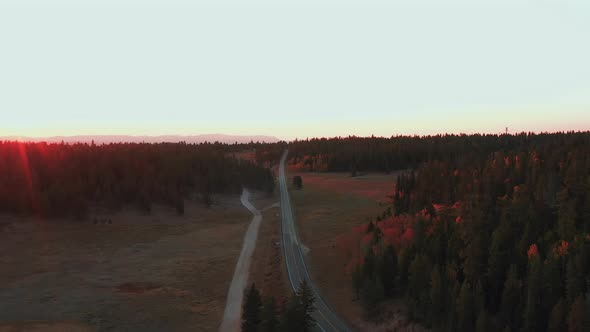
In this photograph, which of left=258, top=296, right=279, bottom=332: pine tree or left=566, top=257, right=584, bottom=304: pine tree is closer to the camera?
left=258, top=296, right=279, bottom=332: pine tree

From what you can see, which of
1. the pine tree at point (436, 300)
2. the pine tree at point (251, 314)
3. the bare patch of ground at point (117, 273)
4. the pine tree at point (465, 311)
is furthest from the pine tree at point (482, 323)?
the bare patch of ground at point (117, 273)

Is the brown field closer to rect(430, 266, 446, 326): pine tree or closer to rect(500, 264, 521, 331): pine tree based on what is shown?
rect(430, 266, 446, 326): pine tree

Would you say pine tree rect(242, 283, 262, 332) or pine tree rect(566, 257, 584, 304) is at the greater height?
pine tree rect(566, 257, 584, 304)

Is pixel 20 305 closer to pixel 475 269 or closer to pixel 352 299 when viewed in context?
pixel 352 299

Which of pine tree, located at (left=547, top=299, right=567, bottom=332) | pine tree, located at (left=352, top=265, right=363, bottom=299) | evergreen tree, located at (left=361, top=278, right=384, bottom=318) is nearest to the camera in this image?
pine tree, located at (left=547, top=299, right=567, bottom=332)

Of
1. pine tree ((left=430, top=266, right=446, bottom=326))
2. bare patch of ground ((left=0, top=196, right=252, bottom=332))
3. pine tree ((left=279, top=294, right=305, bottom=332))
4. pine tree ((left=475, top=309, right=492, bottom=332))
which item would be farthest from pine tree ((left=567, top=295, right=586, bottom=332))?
bare patch of ground ((left=0, top=196, right=252, bottom=332))

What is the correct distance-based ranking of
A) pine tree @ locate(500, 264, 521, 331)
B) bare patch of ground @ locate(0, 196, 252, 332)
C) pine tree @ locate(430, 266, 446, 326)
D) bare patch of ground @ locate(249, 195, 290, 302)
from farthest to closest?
1. bare patch of ground @ locate(249, 195, 290, 302)
2. bare patch of ground @ locate(0, 196, 252, 332)
3. pine tree @ locate(430, 266, 446, 326)
4. pine tree @ locate(500, 264, 521, 331)
